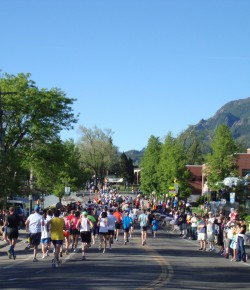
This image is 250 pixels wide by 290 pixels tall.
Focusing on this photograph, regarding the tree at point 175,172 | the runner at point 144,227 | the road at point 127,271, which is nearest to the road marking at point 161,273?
the road at point 127,271

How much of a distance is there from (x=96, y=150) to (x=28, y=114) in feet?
270

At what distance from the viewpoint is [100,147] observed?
12538 centimetres

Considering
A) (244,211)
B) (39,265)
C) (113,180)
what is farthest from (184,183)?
(113,180)

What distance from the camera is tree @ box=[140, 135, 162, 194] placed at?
86900mm

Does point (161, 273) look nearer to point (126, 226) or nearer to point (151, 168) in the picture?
point (126, 226)

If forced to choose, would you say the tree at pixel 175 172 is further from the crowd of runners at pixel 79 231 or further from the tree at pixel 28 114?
the crowd of runners at pixel 79 231

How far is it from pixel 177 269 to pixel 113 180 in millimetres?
138613

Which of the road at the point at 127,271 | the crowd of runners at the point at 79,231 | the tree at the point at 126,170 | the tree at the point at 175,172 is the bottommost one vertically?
the road at the point at 127,271

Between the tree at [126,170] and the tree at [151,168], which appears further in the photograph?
the tree at [126,170]

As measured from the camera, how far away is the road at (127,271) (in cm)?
1460

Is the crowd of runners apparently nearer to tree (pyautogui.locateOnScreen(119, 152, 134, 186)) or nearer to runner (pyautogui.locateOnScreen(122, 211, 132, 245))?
runner (pyautogui.locateOnScreen(122, 211, 132, 245))

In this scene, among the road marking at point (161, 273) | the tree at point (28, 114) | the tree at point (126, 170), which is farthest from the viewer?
the tree at point (126, 170)

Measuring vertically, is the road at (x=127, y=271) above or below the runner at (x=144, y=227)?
below

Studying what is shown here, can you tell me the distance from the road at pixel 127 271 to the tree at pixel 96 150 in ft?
325
